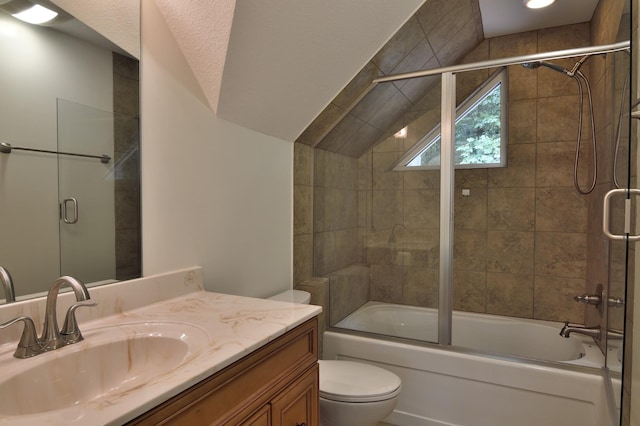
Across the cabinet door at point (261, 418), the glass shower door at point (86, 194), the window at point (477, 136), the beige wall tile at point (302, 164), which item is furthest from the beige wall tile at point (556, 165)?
the glass shower door at point (86, 194)

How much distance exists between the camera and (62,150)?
1089 millimetres

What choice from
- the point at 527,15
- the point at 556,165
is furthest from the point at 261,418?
the point at 527,15

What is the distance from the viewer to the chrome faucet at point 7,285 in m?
0.91

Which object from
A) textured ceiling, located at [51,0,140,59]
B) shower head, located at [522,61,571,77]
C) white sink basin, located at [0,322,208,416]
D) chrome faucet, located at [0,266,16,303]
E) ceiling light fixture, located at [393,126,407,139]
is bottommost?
white sink basin, located at [0,322,208,416]

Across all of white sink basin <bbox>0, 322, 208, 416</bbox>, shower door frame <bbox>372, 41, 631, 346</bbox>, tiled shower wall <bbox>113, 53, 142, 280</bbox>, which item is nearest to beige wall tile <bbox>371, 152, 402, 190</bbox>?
shower door frame <bbox>372, 41, 631, 346</bbox>

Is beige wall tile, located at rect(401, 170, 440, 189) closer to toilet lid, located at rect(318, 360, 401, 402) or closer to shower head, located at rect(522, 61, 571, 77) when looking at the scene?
shower head, located at rect(522, 61, 571, 77)

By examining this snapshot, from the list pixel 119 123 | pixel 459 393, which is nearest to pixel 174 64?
pixel 119 123

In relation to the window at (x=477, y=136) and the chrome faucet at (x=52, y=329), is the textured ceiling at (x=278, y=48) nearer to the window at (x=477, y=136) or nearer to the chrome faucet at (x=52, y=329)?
the window at (x=477, y=136)

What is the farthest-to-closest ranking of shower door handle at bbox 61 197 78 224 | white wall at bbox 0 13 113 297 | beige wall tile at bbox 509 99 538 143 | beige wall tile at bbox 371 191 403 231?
beige wall tile at bbox 509 99 538 143 → beige wall tile at bbox 371 191 403 231 → shower door handle at bbox 61 197 78 224 → white wall at bbox 0 13 113 297

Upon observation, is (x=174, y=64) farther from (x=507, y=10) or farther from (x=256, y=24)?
(x=507, y=10)

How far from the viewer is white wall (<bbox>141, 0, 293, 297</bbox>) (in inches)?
51.8

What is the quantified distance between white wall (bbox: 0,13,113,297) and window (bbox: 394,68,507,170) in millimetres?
Result: 1857

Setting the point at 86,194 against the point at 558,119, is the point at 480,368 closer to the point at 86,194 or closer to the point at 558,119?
the point at 558,119

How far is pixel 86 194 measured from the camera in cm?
116
